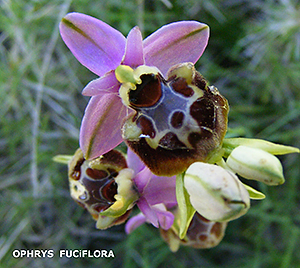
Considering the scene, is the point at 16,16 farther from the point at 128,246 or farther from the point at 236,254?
the point at 236,254

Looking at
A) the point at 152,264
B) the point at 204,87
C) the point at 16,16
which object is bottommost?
the point at 152,264

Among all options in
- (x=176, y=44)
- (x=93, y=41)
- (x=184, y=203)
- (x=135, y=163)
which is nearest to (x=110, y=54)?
(x=93, y=41)

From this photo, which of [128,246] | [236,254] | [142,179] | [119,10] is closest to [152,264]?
[128,246]

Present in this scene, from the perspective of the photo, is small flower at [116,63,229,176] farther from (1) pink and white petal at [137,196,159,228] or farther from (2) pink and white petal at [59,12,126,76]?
(1) pink and white petal at [137,196,159,228]

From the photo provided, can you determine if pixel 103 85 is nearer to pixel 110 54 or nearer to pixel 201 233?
pixel 110 54

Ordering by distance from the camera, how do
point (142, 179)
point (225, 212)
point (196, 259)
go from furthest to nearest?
point (196, 259) < point (142, 179) < point (225, 212)
